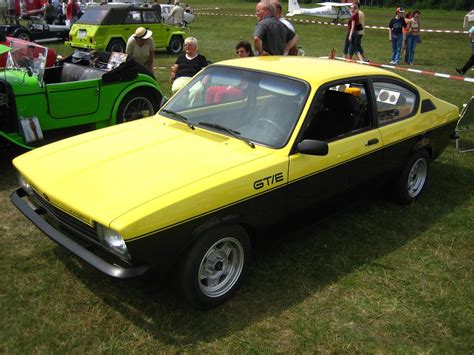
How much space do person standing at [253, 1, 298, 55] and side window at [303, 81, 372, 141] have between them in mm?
2371

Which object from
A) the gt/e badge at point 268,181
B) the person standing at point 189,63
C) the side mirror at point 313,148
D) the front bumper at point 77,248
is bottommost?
the front bumper at point 77,248

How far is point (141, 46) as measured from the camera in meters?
7.84

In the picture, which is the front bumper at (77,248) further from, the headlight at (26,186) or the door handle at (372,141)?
the door handle at (372,141)

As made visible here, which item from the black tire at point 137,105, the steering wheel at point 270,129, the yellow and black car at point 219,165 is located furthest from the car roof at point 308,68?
the black tire at point 137,105

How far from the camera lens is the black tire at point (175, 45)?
16734 millimetres

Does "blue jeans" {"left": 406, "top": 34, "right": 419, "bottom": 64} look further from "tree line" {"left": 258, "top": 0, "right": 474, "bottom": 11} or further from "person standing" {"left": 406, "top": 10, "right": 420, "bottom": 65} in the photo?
"tree line" {"left": 258, "top": 0, "right": 474, "bottom": 11}

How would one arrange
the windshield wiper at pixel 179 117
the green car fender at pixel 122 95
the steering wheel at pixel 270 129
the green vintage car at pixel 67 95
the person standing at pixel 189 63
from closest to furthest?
the steering wheel at pixel 270 129
the windshield wiper at pixel 179 117
the green vintage car at pixel 67 95
the green car fender at pixel 122 95
the person standing at pixel 189 63

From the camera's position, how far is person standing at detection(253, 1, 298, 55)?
640cm

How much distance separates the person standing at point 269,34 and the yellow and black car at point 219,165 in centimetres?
213

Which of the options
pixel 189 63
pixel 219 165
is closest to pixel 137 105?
pixel 189 63

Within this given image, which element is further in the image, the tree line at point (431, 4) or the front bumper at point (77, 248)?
the tree line at point (431, 4)

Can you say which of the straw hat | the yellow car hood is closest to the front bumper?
the yellow car hood

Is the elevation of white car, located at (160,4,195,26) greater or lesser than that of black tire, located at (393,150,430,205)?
greater

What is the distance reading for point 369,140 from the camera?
4.11m
